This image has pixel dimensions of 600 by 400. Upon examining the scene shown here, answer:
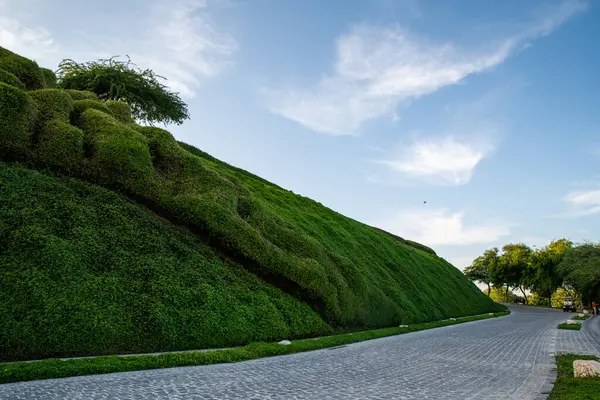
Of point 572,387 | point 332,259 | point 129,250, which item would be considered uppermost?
point 332,259

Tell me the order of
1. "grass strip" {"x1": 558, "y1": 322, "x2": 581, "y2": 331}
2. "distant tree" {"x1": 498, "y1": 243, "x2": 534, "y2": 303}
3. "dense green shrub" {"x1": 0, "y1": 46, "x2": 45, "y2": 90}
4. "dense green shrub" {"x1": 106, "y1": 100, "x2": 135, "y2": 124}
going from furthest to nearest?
Answer: "distant tree" {"x1": 498, "y1": 243, "x2": 534, "y2": 303}, "grass strip" {"x1": 558, "y1": 322, "x2": 581, "y2": 331}, "dense green shrub" {"x1": 106, "y1": 100, "x2": 135, "y2": 124}, "dense green shrub" {"x1": 0, "y1": 46, "x2": 45, "y2": 90}

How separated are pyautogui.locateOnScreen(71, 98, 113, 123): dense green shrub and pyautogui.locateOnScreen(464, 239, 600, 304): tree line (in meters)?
44.5

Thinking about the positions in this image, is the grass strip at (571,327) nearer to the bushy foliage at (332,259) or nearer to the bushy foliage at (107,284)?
the bushy foliage at (332,259)

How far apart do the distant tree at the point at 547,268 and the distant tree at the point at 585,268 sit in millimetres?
5786

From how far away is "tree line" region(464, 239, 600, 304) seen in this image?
45.6 meters

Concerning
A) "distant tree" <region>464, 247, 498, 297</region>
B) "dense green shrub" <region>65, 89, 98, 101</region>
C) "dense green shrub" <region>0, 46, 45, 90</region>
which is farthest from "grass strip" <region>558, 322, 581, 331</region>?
"distant tree" <region>464, 247, 498, 297</region>

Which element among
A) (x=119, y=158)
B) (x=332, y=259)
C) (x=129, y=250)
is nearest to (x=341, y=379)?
(x=129, y=250)

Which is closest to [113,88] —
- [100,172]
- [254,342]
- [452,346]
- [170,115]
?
[170,115]

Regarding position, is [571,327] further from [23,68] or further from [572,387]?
[23,68]

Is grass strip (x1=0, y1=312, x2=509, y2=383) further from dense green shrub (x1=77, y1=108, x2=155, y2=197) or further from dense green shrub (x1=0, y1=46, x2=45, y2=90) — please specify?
dense green shrub (x1=0, y1=46, x2=45, y2=90)

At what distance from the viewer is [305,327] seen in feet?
47.6

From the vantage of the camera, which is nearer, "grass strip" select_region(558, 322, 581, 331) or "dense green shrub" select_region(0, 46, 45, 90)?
"dense green shrub" select_region(0, 46, 45, 90)

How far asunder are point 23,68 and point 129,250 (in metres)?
8.64

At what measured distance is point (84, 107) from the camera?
51.6 feet
